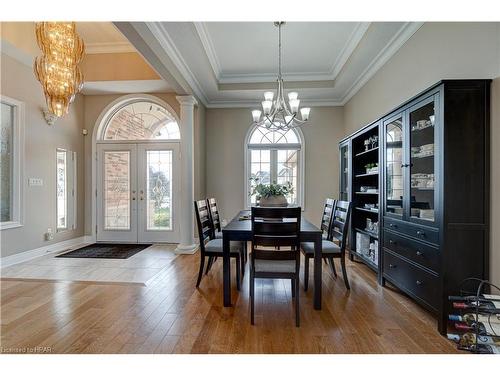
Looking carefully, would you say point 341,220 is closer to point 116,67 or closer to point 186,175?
point 186,175

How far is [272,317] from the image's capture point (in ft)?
7.27

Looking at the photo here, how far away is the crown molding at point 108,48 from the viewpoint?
4.38 metres

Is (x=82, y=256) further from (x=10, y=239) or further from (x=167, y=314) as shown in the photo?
(x=167, y=314)

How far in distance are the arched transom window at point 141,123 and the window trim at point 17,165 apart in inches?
56.5

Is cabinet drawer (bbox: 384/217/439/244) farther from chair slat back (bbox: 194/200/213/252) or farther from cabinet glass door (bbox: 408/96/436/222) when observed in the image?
chair slat back (bbox: 194/200/213/252)

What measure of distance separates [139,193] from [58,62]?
2633mm

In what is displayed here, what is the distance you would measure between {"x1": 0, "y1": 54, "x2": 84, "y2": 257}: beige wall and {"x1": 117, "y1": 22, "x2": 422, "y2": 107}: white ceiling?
7.36 ft

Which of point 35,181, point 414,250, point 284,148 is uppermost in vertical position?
point 284,148

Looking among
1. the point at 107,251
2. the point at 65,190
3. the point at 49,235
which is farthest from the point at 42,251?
the point at 65,190

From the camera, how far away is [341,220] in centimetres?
297

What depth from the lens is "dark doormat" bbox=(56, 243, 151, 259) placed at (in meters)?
4.13

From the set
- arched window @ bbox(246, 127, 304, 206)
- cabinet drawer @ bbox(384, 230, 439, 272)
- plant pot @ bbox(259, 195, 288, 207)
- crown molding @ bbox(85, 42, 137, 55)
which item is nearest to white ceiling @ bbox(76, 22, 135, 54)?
crown molding @ bbox(85, 42, 137, 55)

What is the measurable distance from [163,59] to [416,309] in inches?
154
